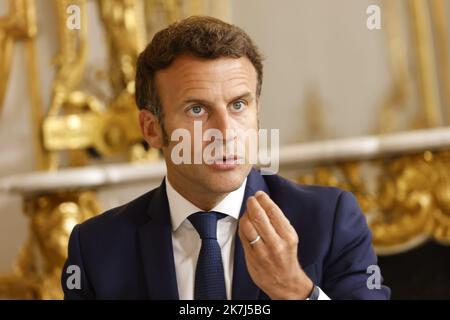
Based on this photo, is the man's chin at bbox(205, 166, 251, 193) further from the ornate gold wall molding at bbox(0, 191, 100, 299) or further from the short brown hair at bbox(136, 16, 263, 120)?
the ornate gold wall molding at bbox(0, 191, 100, 299)

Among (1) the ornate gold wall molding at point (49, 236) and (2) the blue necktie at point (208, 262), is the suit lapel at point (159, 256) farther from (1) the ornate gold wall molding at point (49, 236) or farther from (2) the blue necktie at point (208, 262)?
(1) the ornate gold wall molding at point (49, 236)

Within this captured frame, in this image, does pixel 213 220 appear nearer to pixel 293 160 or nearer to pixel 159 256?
pixel 159 256

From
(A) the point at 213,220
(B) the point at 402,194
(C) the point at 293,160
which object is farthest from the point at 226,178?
(B) the point at 402,194

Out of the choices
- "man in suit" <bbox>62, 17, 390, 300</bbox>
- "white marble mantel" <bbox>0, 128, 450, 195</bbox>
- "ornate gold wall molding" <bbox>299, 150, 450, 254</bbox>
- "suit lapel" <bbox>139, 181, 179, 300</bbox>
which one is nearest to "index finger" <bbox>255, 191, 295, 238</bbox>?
"man in suit" <bbox>62, 17, 390, 300</bbox>

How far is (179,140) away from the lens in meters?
0.55

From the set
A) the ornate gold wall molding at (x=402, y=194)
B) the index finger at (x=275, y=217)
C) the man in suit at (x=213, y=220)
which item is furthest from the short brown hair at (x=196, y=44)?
the ornate gold wall molding at (x=402, y=194)

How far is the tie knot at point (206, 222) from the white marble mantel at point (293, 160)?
17 centimetres

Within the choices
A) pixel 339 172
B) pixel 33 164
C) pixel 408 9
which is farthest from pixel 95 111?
pixel 408 9

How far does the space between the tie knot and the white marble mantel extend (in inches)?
6.6

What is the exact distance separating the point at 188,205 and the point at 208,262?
45 mm

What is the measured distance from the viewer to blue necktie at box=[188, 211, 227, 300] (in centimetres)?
56

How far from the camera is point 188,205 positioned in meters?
0.57

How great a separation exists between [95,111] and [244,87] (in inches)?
15.2

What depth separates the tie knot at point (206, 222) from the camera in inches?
22.1
